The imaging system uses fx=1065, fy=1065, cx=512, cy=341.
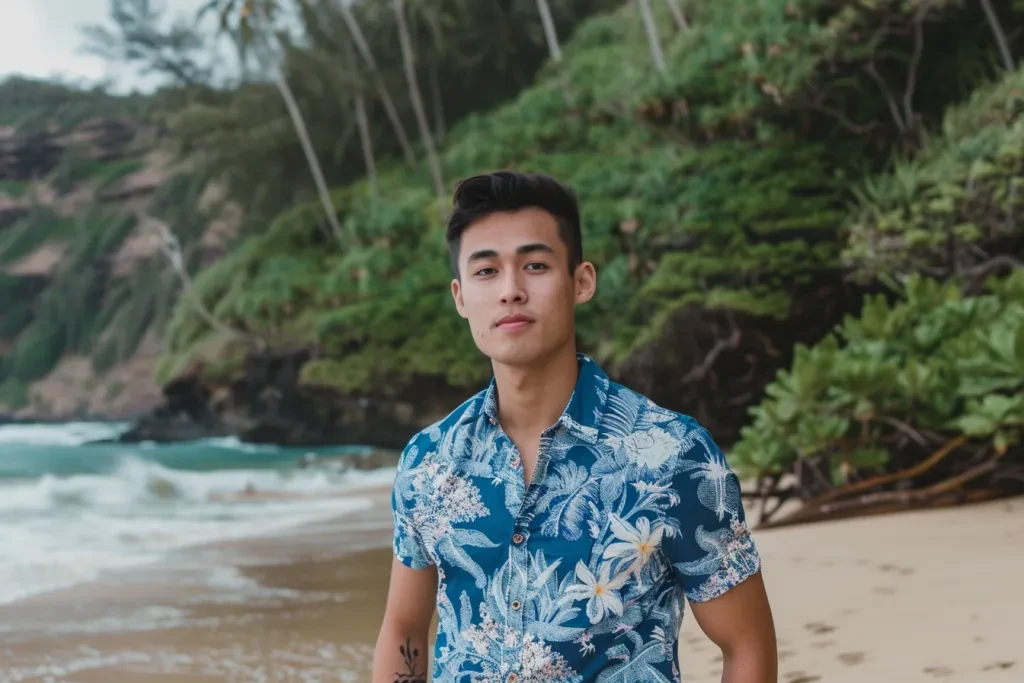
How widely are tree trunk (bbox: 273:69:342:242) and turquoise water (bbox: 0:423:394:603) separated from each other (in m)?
2.45

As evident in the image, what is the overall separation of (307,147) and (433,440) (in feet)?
33.2

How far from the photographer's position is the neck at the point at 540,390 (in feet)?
3.31

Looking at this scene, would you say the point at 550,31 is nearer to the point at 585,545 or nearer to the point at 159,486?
the point at 159,486

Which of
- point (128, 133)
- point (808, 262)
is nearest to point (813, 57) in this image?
point (808, 262)

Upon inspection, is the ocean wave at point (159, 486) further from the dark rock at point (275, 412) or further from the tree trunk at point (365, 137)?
the tree trunk at point (365, 137)

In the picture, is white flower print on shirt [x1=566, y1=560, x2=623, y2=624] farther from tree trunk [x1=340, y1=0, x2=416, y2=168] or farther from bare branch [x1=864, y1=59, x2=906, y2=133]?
tree trunk [x1=340, y1=0, x2=416, y2=168]

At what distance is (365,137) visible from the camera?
1084 cm

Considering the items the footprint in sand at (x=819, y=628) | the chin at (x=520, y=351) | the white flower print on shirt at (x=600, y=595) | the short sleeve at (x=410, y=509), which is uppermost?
the chin at (x=520, y=351)

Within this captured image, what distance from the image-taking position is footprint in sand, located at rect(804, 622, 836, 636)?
2.41 metres

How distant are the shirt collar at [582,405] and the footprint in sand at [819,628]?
5.34 ft

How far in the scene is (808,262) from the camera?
7488 millimetres

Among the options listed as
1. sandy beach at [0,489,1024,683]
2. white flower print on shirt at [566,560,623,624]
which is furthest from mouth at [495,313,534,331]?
sandy beach at [0,489,1024,683]

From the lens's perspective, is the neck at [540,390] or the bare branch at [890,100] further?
the bare branch at [890,100]

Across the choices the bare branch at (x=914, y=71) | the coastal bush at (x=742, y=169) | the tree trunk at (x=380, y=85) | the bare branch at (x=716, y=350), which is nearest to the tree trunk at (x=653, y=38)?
the coastal bush at (x=742, y=169)
